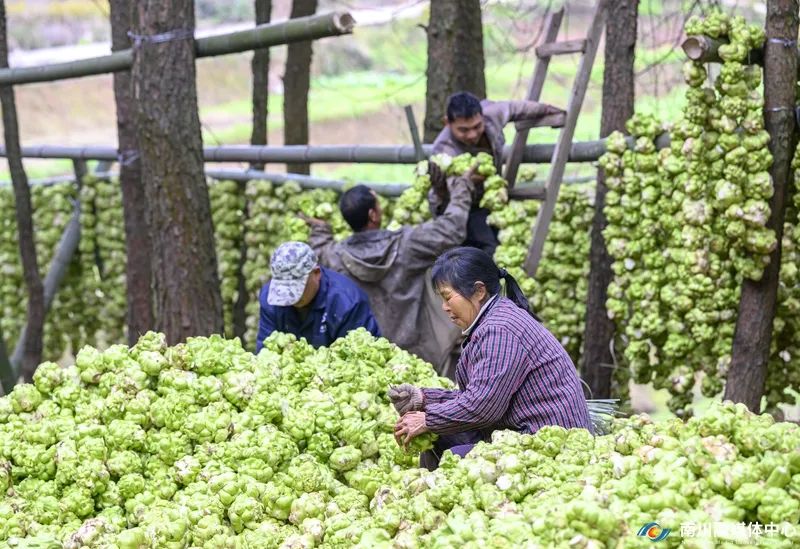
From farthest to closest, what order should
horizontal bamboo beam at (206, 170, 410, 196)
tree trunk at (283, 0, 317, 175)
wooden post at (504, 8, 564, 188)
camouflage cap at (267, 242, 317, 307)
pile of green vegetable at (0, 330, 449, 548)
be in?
tree trunk at (283, 0, 317, 175) < horizontal bamboo beam at (206, 170, 410, 196) < wooden post at (504, 8, 564, 188) < camouflage cap at (267, 242, 317, 307) < pile of green vegetable at (0, 330, 449, 548)

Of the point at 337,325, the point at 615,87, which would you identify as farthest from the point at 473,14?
the point at 337,325

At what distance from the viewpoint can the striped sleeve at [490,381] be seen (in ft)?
11.3

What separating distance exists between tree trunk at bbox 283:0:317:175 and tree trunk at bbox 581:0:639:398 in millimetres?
3865

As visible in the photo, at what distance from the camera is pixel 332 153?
26.2 ft

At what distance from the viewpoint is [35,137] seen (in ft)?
90.0

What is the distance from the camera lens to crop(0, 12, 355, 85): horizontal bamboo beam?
5484 millimetres

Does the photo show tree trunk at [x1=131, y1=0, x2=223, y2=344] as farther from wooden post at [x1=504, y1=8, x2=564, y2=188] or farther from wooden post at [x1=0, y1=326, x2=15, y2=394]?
wooden post at [x1=0, y1=326, x2=15, y2=394]

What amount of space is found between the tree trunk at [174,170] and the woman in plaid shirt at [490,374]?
9.32ft

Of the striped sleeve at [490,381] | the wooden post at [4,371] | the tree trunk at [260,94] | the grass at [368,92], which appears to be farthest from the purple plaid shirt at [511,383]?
the grass at [368,92]

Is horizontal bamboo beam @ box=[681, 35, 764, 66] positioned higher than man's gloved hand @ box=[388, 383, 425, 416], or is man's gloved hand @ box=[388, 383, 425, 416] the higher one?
horizontal bamboo beam @ box=[681, 35, 764, 66]

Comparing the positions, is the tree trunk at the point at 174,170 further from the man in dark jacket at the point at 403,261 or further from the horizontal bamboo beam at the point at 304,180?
the horizontal bamboo beam at the point at 304,180

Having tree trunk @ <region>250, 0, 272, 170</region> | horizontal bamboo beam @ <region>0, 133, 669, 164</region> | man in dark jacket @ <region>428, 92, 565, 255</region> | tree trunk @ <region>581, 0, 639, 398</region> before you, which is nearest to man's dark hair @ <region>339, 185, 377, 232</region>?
man in dark jacket @ <region>428, 92, 565, 255</region>

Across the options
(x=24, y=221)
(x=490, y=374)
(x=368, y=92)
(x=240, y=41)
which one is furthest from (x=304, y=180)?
(x=368, y=92)

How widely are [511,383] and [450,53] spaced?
177 inches
